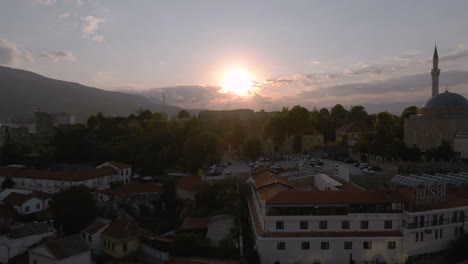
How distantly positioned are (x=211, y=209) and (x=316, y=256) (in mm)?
8790

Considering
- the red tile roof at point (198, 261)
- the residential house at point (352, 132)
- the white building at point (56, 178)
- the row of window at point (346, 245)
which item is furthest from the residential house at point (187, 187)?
the residential house at point (352, 132)

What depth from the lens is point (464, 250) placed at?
665 inches

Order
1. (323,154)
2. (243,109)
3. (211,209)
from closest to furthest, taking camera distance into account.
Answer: (211,209), (323,154), (243,109)

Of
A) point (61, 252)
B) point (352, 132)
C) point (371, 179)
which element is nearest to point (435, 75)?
point (352, 132)

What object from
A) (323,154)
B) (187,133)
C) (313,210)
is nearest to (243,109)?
(187,133)

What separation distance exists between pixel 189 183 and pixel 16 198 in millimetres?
12856

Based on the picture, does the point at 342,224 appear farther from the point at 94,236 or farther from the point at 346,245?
the point at 94,236

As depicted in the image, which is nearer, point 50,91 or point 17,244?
point 17,244

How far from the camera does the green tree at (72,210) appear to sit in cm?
2042

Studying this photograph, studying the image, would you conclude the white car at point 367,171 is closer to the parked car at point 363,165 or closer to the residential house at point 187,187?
the parked car at point 363,165

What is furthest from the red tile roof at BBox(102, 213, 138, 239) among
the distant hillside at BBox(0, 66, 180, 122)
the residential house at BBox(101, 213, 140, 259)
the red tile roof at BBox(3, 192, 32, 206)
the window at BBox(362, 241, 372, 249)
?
the distant hillside at BBox(0, 66, 180, 122)

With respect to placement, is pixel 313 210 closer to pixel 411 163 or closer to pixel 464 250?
pixel 464 250

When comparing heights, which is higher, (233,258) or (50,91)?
(50,91)

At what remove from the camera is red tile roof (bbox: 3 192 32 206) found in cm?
2366
